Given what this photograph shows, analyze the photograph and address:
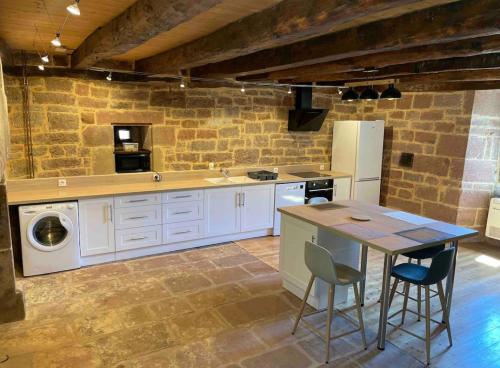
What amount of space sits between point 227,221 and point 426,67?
3.07 meters

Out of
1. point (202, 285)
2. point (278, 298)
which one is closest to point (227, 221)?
point (202, 285)

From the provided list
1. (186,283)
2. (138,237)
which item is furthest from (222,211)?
(186,283)

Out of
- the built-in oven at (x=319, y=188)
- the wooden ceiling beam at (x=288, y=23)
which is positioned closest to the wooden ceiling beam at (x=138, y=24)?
the wooden ceiling beam at (x=288, y=23)

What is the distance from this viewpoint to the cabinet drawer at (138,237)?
4.50 meters

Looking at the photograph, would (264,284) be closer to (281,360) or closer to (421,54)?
(281,360)

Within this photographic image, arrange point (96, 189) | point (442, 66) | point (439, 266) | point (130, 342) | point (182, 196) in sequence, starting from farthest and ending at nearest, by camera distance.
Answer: point (182, 196) < point (96, 189) < point (442, 66) < point (130, 342) < point (439, 266)

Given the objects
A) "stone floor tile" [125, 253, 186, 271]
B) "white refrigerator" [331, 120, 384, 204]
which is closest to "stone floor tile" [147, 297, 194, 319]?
"stone floor tile" [125, 253, 186, 271]

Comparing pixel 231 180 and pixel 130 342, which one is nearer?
pixel 130 342

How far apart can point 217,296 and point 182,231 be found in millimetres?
1389

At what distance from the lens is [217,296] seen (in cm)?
373

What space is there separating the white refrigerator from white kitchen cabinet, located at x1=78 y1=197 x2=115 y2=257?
3.85 meters

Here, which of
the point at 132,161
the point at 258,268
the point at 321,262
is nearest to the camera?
the point at 321,262

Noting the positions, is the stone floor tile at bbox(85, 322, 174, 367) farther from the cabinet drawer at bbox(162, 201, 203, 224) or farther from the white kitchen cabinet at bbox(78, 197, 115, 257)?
the cabinet drawer at bbox(162, 201, 203, 224)

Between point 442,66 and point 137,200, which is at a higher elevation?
point 442,66
